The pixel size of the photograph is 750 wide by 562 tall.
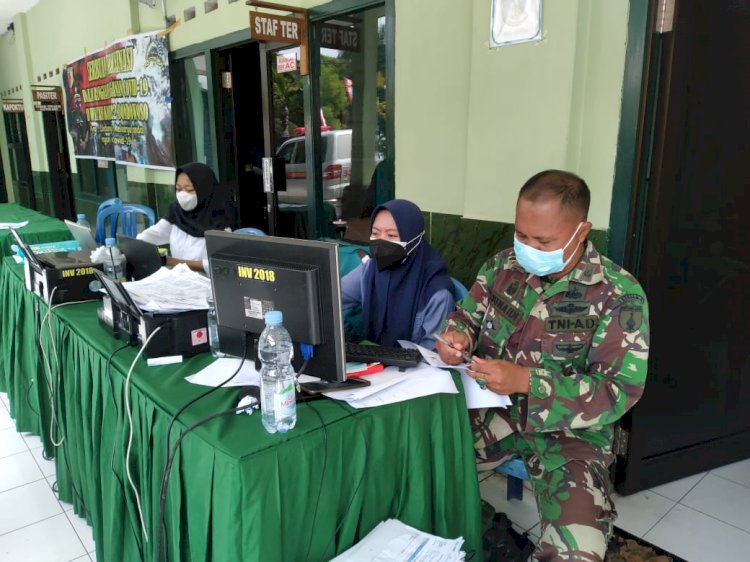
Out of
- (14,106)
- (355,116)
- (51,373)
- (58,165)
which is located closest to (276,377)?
(51,373)

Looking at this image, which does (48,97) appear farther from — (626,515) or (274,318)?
(626,515)

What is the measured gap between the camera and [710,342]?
2.22 meters

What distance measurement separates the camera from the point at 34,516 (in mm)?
2109

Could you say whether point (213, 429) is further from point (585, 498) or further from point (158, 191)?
point (158, 191)

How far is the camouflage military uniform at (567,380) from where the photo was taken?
1.36 meters

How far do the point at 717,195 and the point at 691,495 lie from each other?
1.19 metres

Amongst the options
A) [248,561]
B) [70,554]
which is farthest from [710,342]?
[70,554]

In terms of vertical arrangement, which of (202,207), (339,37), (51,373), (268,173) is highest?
(339,37)

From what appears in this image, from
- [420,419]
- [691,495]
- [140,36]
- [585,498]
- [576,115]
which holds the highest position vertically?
[140,36]

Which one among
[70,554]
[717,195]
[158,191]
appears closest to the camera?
[70,554]

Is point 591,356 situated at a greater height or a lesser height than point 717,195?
lesser

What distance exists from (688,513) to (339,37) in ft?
9.74

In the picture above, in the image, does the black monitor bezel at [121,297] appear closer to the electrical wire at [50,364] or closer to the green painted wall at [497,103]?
the electrical wire at [50,364]

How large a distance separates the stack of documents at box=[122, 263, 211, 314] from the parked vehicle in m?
1.78
